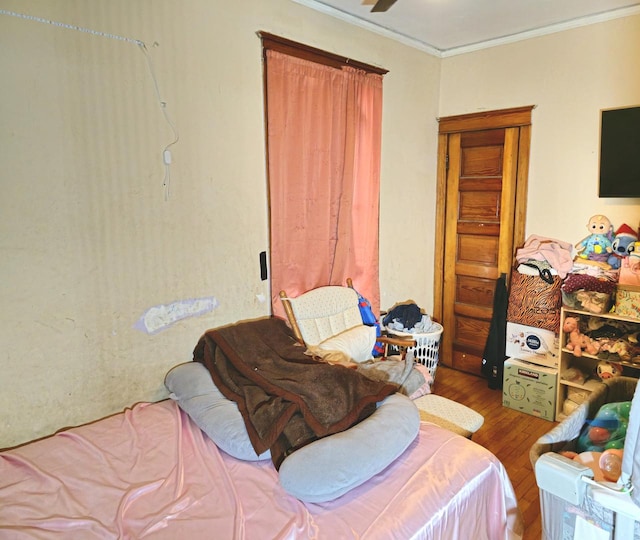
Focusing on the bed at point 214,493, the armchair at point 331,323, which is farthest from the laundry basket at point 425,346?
the bed at point 214,493

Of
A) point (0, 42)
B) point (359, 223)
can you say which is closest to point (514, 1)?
point (359, 223)

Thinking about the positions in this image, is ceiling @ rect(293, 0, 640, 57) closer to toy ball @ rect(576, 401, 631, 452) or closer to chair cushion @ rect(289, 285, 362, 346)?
chair cushion @ rect(289, 285, 362, 346)

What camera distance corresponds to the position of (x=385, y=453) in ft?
5.28

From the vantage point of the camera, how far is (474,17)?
9.84 ft

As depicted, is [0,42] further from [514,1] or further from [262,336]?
[514,1]

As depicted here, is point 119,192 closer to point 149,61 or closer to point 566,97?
point 149,61

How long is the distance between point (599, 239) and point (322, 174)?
6.16 ft

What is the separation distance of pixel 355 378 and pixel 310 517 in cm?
64

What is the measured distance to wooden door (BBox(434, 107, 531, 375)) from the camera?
344cm

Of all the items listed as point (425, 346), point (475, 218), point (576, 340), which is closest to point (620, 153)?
point (475, 218)

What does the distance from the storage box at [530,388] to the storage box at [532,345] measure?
74 millimetres

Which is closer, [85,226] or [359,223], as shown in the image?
[85,226]

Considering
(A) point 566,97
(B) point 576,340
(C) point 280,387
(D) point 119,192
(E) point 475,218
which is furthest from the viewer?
(E) point 475,218

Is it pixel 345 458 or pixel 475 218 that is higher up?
pixel 475 218
